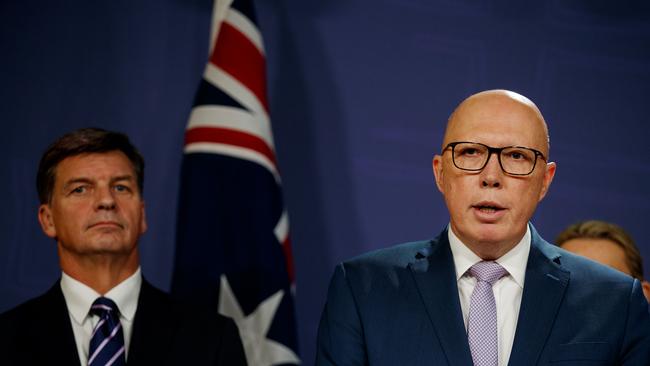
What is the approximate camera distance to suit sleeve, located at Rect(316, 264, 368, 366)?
180 centimetres

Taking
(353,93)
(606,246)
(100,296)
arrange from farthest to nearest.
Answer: (353,93)
(606,246)
(100,296)

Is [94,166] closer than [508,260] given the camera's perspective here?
No

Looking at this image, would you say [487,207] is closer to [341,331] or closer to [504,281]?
[504,281]

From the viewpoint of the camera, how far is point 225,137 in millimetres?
3244

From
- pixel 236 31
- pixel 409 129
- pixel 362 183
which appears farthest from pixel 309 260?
pixel 236 31

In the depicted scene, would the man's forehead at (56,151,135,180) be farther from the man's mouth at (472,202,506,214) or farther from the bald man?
the man's mouth at (472,202,506,214)

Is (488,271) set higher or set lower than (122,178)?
lower

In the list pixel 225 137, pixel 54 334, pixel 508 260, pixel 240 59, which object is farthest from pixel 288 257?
pixel 508 260

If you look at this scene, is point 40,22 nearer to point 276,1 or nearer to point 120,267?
Result: point 276,1

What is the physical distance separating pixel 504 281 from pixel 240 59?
67.6 inches

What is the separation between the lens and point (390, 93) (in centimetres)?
373

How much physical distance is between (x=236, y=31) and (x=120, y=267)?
1128 mm

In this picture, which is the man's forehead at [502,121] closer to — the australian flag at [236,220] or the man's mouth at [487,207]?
the man's mouth at [487,207]

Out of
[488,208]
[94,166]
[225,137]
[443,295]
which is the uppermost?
[225,137]
